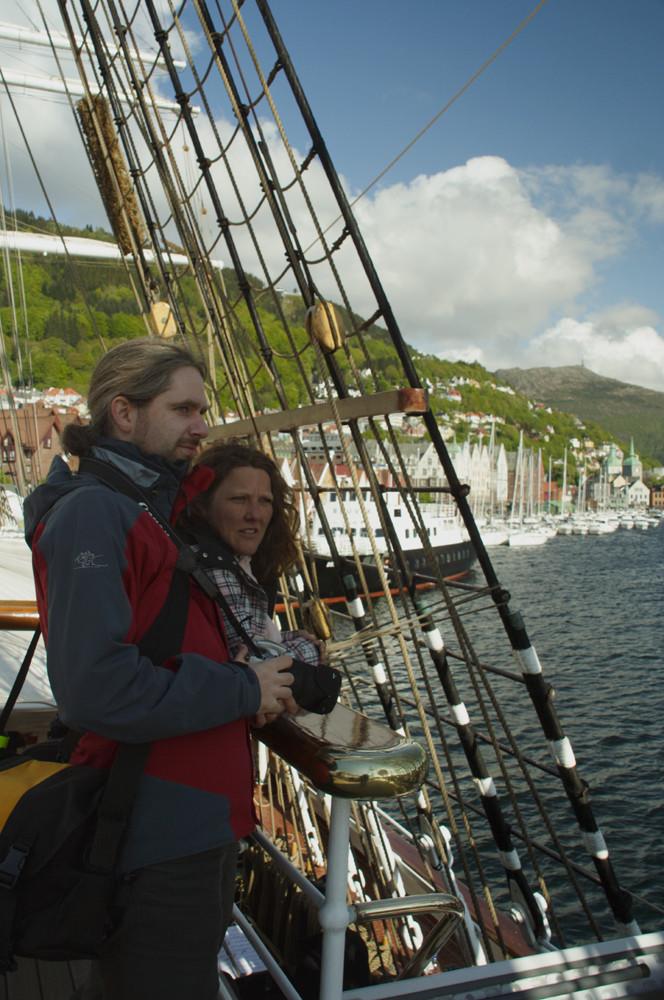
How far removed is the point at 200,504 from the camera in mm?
1908

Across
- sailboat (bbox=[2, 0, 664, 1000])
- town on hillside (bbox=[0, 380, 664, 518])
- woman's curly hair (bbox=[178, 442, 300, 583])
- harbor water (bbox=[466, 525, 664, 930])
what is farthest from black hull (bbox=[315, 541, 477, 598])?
woman's curly hair (bbox=[178, 442, 300, 583])

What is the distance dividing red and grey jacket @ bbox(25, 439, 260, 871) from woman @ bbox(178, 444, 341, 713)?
0.40 meters

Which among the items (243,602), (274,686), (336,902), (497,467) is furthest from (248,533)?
(497,467)

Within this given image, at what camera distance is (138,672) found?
1098mm

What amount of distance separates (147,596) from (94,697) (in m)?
0.20

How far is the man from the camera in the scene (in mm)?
1089

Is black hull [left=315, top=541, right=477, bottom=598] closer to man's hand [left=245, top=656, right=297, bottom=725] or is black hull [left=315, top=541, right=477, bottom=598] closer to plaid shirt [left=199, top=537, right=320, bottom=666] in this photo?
plaid shirt [left=199, top=537, right=320, bottom=666]

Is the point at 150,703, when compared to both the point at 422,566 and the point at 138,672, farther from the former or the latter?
the point at 422,566

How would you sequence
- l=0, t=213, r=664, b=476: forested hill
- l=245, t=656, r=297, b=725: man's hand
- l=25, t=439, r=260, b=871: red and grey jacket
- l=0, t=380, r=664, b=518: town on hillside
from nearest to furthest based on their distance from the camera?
1. l=25, t=439, r=260, b=871: red and grey jacket
2. l=245, t=656, r=297, b=725: man's hand
3. l=0, t=213, r=664, b=476: forested hill
4. l=0, t=380, r=664, b=518: town on hillside

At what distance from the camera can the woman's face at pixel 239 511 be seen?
1.89m

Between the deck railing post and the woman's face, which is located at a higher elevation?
the woman's face

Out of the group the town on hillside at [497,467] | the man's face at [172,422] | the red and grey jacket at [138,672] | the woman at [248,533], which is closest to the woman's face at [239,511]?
the woman at [248,533]

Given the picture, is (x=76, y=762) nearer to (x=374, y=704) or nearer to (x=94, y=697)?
(x=94, y=697)

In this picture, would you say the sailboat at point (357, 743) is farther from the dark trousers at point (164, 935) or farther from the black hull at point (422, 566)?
the black hull at point (422, 566)
